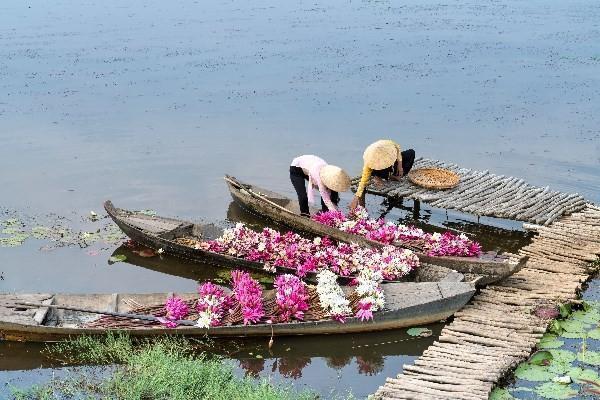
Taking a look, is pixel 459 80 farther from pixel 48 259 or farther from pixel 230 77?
pixel 48 259

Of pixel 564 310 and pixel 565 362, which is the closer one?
pixel 565 362

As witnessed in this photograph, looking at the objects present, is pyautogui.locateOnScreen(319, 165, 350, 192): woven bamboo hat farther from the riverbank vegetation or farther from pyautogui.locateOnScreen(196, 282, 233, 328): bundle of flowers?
the riverbank vegetation

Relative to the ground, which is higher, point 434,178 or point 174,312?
point 434,178

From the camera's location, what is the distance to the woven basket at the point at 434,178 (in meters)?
11.4

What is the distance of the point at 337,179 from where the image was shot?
9750 millimetres

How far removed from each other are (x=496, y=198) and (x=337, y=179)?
9.20 feet

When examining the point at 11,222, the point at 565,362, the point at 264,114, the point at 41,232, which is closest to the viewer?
the point at 565,362

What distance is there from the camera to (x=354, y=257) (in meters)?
9.08

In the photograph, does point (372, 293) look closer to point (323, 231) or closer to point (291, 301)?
point (291, 301)

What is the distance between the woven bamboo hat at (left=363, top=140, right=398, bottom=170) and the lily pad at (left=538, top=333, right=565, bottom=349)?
360 centimetres

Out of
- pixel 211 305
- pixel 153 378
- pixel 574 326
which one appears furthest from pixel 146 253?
pixel 574 326

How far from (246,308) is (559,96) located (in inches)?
503

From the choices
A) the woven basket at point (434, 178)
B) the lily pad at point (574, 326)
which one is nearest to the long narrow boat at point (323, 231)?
the lily pad at point (574, 326)

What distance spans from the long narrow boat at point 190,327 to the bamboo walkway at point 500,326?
31 cm
